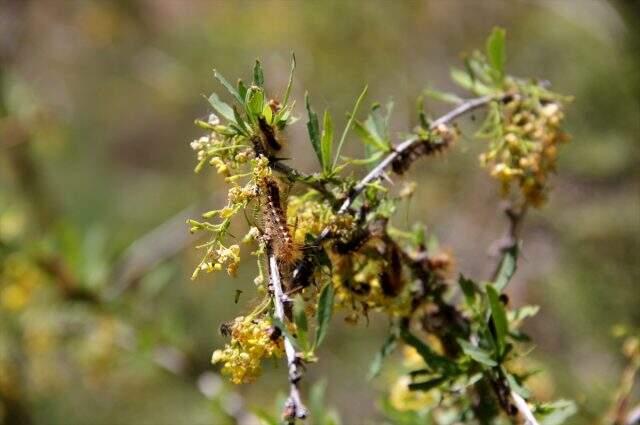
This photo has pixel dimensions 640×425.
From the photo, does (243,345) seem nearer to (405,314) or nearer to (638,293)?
(405,314)

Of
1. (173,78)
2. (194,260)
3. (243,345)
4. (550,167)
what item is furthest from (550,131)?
(173,78)

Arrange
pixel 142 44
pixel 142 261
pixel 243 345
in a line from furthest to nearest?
pixel 142 44
pixel 142 261
pixel 243 345

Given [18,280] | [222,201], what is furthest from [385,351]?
[222,201]

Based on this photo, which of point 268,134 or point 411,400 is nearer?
point 268,134

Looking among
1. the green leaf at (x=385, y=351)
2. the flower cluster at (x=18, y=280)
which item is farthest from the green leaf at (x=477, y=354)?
the flower cluster at (x=18, y=280)

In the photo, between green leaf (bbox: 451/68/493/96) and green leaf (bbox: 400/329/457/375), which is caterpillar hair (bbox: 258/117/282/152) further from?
green leaf (bbox: 451/68/493/96)

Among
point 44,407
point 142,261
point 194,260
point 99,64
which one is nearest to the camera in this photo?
point 142,261

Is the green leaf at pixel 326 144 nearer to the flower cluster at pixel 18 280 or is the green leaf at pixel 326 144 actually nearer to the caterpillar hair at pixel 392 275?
the caterpillar hair at pixel 392 275

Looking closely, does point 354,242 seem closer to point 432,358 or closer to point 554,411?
point 432,358
